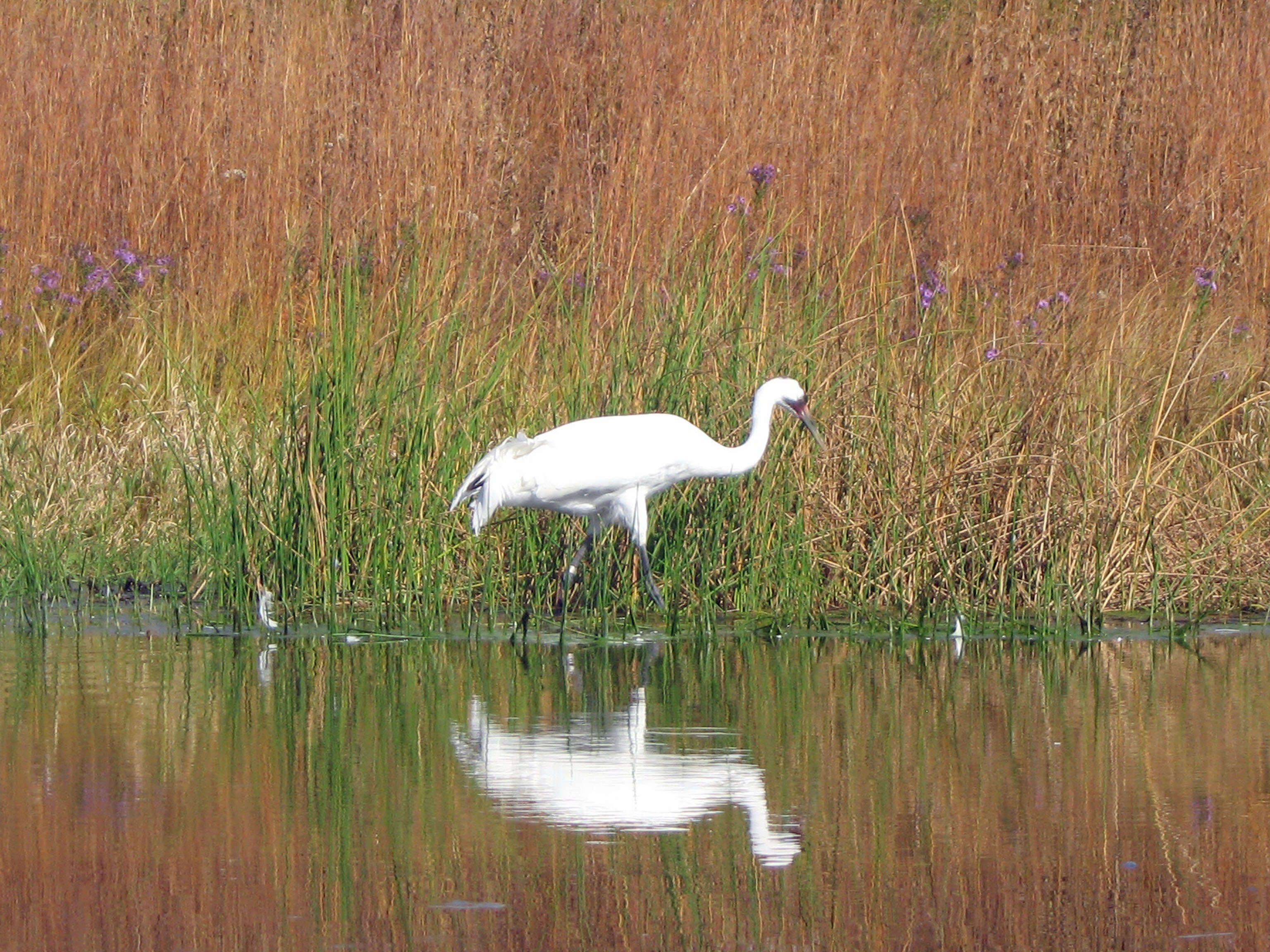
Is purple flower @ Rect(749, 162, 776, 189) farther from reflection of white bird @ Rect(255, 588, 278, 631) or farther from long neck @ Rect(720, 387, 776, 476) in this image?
reflection of white bird @ Rect(255, 588, 278, 631)

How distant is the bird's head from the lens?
6.89 m

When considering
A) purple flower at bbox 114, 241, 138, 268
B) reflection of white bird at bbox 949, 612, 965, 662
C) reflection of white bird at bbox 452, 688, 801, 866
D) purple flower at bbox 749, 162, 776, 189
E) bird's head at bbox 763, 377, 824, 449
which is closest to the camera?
reflection of white bird at bbox 452, 688, 801, 866

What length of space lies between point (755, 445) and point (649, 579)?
0.54m

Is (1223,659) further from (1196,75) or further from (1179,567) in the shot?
(1196,75)

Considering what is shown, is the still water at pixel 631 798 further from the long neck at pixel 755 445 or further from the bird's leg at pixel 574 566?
the long neck at pixel 755 445

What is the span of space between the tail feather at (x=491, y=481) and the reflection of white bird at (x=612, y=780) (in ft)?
5.01

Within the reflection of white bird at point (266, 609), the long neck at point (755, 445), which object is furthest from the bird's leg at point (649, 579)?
the reflection of white bird at point (266, 609)

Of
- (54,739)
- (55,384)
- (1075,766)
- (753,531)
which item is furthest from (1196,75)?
(54,739)

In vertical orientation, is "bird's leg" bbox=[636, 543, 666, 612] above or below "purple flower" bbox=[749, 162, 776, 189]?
below

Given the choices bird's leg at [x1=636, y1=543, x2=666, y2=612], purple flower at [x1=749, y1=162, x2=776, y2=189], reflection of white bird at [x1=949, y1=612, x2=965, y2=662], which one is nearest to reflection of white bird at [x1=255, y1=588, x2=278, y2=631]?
bird's leg at [x1=636, y1=543, x2=666, y2=612]

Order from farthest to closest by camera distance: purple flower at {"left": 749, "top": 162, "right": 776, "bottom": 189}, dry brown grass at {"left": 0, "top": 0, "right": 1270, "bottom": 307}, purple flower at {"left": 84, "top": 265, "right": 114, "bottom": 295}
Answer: dry brown grass at {"left": 0, "top": 0, "right": 1270, "bottom": 307}, purple flower at {"left": 84, "top": 265, "right": 114, "bottom": 295}, purple flower at {"left": 749, "top": 162, "right": 776, "bottom": 189}

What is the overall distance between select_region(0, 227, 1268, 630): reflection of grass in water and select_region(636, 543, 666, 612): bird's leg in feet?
0.24

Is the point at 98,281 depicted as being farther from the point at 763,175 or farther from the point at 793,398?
the point at 793,398

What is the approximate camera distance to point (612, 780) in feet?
14.6
